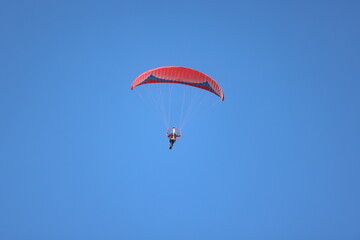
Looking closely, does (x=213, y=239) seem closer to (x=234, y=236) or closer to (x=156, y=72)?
(x=234, y=236)

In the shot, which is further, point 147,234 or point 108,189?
point 108,189

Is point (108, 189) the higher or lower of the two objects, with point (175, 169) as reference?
lower

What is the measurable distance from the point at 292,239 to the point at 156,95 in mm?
40520

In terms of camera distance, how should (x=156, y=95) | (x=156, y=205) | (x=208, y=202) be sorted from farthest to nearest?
(x=156, y=205) < (x=208, y=202) < (x=156, y=95)

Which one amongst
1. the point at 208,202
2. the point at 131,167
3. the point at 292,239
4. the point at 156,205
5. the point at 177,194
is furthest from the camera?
the point at 131,167

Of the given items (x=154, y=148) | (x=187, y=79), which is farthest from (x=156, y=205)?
(x=187, y=79)

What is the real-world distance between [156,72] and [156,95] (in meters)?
2.07

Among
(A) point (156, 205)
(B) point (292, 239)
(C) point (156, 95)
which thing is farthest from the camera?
(A) point (156, 205)

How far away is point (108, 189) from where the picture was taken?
80.1 metres

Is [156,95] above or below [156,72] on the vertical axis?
below

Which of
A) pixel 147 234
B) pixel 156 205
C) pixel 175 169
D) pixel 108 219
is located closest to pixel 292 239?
pixel 147 234

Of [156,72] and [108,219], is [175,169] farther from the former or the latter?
[156,72]

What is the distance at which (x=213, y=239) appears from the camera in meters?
57.9

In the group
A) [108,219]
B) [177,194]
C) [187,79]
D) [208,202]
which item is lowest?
[187,79]
